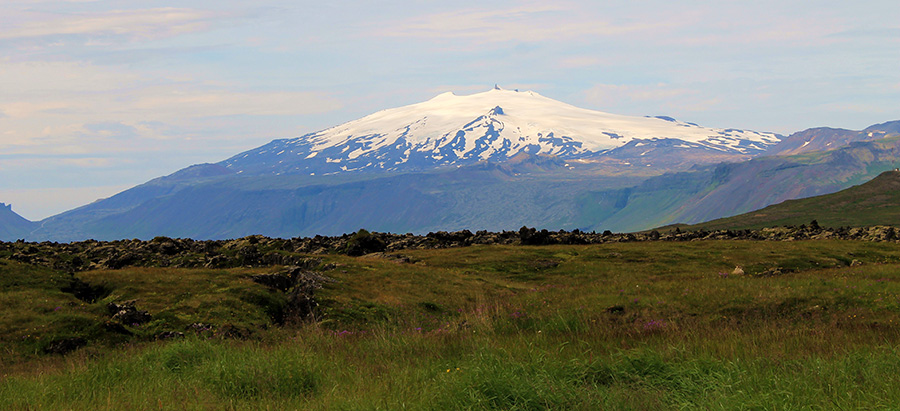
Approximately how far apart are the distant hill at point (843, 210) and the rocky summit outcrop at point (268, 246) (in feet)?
247

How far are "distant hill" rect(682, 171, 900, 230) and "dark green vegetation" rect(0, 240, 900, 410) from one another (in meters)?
130

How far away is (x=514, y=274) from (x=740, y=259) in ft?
62.0

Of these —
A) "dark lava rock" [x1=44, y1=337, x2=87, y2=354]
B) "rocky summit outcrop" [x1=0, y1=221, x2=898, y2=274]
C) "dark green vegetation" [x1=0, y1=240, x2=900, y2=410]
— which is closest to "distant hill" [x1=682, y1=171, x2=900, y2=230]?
"rocky summit outcrop" [x1=0, y1=221, x2=898, y2=274]

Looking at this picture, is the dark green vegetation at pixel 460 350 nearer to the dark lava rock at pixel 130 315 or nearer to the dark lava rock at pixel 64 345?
the dark lava rock at pixel 64 345

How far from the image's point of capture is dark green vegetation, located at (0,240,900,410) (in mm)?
11156

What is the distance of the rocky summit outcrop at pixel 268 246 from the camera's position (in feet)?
148

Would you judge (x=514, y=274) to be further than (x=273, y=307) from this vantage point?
Yes

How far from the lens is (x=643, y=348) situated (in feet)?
45.9

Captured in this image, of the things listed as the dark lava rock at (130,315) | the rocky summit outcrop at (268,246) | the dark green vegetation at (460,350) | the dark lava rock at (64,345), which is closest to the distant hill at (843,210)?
the rocky summit outcrop at (268,246)

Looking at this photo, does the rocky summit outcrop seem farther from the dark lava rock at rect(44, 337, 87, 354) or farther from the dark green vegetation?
the dark lava rock at rect(44, 337, 87, 354)

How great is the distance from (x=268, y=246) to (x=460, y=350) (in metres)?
45.3

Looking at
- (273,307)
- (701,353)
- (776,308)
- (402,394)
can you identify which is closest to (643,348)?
(701,353)

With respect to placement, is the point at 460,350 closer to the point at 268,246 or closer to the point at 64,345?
the point at 64,345

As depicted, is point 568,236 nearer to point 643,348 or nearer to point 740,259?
point 740,259
